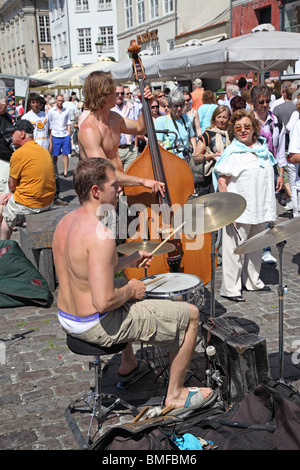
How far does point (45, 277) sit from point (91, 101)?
2.41 meters

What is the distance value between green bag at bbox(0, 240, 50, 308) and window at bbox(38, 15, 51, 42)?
5987cm

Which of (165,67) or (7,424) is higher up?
(165,67)

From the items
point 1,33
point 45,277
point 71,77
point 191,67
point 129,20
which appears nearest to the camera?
point 45,277

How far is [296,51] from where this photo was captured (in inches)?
407

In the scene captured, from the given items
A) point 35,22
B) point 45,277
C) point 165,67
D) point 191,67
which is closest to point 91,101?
point 45,277

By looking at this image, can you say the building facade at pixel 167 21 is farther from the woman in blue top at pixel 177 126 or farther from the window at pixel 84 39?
the woman in blue top at pixel 177 126

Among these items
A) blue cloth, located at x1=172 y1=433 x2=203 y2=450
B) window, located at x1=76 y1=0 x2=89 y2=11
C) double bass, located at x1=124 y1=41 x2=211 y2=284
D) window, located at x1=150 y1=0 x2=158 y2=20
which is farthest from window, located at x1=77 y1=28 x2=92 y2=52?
blue cloth, located at x1=172 y1=433 x2=203 y2=450

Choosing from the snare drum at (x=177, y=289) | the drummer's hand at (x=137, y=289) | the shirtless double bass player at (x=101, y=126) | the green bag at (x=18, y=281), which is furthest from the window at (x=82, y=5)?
the drummer's hand at (x=137, y=289)

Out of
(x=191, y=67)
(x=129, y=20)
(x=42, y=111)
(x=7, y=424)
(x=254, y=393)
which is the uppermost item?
(x=129, y=20)

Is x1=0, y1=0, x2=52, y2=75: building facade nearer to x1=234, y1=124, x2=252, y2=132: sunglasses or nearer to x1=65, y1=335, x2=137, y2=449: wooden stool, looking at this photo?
x1=234, y1=124, x2=252, y2=132: sunglasses

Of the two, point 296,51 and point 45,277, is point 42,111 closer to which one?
point 296,51

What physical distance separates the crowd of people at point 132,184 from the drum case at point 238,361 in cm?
17

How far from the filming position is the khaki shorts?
6.94 m

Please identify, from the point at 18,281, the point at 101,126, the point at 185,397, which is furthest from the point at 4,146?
the point at 185,397
